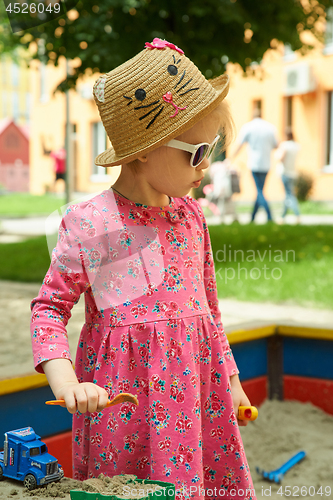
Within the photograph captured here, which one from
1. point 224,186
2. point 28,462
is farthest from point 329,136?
point 28,462

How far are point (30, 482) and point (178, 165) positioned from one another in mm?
739

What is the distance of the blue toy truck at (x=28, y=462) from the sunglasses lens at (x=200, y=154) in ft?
2.28

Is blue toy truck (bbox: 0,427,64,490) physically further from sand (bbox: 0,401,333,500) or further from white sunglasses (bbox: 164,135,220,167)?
sand (bbox: 0,401,333,500)

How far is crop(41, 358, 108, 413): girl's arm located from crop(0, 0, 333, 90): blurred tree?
5.34 meters

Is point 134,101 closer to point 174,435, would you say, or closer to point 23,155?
point 174,435

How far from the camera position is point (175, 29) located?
6.41 m

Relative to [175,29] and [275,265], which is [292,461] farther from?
[175,29]

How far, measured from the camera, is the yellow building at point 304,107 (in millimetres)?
16094

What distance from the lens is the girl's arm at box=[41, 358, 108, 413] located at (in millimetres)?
1090

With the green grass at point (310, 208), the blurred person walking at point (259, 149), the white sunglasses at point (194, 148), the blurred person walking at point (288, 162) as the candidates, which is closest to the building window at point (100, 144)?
the white sunglasses at point (194, 148)

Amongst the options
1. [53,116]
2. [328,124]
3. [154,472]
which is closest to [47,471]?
[154,472]

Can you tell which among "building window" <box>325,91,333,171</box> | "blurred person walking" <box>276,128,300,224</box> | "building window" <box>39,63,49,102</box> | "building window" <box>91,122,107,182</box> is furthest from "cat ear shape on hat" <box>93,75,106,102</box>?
"building window" <box>39,63,49,102</box>

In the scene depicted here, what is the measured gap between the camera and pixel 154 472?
131 cm

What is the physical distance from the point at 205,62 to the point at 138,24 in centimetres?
82
